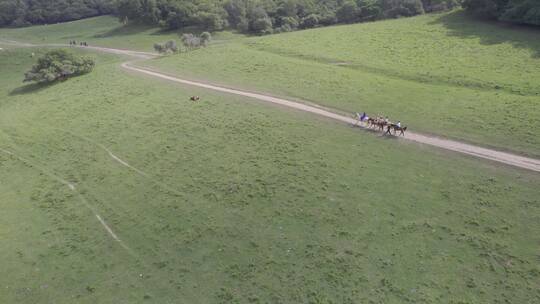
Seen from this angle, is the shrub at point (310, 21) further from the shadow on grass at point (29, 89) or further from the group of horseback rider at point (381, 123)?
the group of horseback rider at point (381, 123)

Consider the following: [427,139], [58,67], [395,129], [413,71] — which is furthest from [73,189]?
[413,71]

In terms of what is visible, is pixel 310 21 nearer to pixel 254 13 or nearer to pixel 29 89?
pixel 254 13

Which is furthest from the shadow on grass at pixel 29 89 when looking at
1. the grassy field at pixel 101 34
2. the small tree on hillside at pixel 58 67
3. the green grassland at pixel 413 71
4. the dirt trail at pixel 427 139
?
the grassy field at pixel 101 34

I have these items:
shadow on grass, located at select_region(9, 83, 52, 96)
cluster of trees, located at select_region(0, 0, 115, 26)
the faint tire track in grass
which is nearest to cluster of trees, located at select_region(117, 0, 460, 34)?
cluster of trees, located at select_region(0, 0, 115, 26)

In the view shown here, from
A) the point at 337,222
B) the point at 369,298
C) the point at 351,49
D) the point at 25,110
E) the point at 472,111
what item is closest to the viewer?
the point at 369,298

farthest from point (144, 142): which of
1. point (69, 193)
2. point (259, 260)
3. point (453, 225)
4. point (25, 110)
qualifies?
point (453, 225)

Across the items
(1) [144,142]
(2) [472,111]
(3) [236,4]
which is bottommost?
(1) [144,142]

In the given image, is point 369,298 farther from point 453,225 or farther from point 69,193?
point 69,193

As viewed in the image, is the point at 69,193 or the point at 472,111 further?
the point at 472,111
